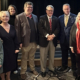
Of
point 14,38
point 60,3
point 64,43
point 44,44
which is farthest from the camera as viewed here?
point 60,3

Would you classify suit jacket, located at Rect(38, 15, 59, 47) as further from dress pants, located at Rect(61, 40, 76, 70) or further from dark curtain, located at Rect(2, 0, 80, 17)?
dark curtain, located at Rect(2, 0, 80, 17)

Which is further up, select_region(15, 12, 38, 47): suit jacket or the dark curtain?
the dark curtain

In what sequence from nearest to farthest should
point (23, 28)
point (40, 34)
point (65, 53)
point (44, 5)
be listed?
point (23, 28) → point (40, 34) → point (65, 53) → point (44, 5)

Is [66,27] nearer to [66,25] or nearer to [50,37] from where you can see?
[66,25]

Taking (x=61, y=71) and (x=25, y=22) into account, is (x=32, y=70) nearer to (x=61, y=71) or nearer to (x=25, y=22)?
(x=61, y=71)

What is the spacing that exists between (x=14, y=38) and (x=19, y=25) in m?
0.34

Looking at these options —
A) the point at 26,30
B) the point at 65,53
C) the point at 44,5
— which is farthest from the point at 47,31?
the point at 44,5

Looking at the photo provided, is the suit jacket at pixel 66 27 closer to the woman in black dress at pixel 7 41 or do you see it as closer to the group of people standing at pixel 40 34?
the group of people standing at pixel 40 34

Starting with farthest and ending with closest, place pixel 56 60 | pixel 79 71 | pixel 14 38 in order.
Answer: pixel 56 60 < pixel 79 71 < pixel 14 38

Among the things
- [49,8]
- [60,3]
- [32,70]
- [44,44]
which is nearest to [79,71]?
[44,44]


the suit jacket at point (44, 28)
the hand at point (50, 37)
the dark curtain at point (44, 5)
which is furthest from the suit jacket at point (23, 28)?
the dark curtain at point (44, 5)

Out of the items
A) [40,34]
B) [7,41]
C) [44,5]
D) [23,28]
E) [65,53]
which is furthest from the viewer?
[44,5]

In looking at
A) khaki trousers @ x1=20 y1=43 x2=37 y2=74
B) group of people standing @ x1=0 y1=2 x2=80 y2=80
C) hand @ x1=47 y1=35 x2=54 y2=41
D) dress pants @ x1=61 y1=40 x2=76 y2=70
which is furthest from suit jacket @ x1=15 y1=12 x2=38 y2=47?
dress pants @ x1=61 y1=40 x2=76 y2=70

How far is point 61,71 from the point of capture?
8.61 ft
